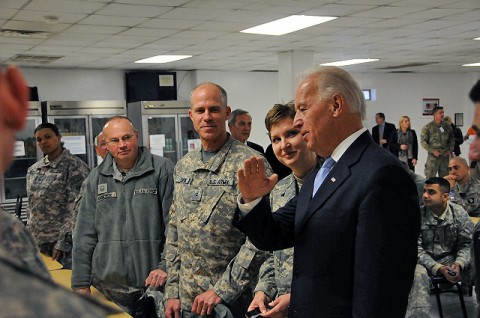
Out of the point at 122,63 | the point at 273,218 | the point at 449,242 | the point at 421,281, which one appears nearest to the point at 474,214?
the point at 449,242

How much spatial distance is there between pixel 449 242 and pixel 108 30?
484 cm

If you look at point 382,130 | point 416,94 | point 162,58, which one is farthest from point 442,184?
point 416,94

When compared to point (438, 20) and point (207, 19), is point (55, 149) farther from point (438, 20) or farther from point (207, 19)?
point (438, 20)

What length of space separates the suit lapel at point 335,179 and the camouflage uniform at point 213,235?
0.75m

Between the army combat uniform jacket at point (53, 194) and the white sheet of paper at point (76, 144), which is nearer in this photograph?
the army combat uniform jacket at point (53, 194)

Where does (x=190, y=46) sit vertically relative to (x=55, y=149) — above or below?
above

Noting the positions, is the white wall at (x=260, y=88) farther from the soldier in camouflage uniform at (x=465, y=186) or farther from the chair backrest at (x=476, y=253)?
the chair backrest at (x=476, y=253)

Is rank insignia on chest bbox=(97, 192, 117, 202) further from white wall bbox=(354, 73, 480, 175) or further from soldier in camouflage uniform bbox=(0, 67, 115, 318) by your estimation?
white wall bbox=(354, 73, 480, 175)

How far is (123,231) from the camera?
3.34m

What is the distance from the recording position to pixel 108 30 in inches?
282

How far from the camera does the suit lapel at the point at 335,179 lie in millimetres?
1758

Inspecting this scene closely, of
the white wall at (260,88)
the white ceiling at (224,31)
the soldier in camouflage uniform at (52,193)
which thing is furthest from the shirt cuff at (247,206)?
the white wall at (260,88)

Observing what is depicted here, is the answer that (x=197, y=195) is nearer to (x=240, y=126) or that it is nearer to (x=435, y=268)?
(x=435, y=268)

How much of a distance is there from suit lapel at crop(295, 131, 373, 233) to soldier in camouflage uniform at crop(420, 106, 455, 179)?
10727 mm
